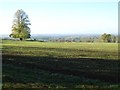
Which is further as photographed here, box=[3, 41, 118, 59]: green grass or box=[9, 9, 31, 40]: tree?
box=[9, 9, 31, 40]: tree

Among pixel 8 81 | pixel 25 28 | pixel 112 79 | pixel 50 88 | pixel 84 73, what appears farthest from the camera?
pixel 25 28

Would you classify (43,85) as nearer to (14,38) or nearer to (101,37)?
(14,38)

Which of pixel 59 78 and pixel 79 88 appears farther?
pixel 59 78

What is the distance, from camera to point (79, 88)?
62.2 feet

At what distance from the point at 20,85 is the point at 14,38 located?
352 ft

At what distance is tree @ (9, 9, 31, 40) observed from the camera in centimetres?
12175

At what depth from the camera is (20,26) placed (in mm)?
124312

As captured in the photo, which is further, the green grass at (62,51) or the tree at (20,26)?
the tree at (20,26)

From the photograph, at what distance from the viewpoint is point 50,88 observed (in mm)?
18531

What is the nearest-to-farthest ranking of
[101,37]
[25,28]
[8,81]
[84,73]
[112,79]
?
[8,81] → [112,79] → [84,73] → [25,28] → [101,37]

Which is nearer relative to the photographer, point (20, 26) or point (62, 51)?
point (62, 51)

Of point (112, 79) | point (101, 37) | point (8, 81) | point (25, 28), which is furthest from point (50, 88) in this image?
point (101, 37)

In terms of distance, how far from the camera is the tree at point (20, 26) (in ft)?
399

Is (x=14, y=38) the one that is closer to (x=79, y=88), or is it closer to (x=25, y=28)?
(x=25, y=28)
